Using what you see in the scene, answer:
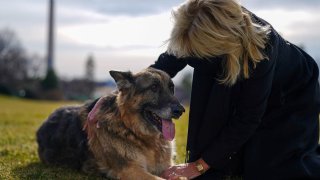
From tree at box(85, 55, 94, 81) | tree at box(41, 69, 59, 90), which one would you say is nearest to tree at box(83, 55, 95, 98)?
tree at box(85, 55, 94, 81)

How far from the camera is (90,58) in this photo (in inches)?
3784

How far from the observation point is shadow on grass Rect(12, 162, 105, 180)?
19.3 ft

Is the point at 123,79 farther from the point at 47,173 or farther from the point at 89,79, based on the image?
the point at 89,79

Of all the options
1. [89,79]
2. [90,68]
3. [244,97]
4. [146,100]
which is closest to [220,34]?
[244,97]

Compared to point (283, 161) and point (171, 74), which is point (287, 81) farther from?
point (171, 74)

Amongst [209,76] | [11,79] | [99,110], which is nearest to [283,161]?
[209,76]

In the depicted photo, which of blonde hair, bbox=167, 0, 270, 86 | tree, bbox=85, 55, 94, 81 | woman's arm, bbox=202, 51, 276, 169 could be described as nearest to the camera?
blonde hair, bbox=167, 0, 270, 86

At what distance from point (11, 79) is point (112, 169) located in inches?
2643

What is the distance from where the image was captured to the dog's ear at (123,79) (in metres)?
5.83

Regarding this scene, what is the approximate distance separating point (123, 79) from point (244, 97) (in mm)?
1569

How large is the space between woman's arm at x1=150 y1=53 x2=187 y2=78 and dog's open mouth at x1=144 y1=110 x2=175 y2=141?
0.76 meters

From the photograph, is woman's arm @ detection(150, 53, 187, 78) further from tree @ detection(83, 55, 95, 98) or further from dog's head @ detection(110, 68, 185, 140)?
tree @ detection(83, 55, 95, 98)

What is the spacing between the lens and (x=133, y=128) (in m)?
5.87

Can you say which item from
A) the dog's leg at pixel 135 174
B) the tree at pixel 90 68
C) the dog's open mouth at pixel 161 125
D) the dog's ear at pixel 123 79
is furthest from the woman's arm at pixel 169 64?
the tree at pixel 90 68
